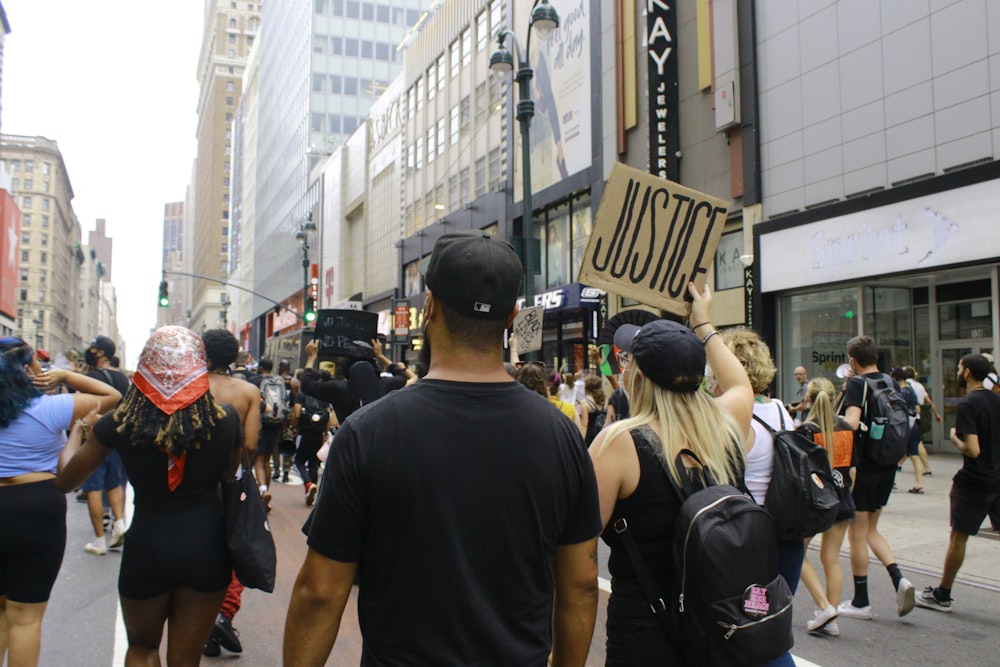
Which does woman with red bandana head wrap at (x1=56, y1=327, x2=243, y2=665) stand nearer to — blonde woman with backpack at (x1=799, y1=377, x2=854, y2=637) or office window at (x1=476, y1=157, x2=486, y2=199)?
blonde woman with backpack at (x1=799, y1=377, x2=854, y2=637)

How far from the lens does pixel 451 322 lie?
2.03 meters

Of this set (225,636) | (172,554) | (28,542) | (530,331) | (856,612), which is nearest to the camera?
(172,554)

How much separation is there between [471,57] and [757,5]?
58.0 ft

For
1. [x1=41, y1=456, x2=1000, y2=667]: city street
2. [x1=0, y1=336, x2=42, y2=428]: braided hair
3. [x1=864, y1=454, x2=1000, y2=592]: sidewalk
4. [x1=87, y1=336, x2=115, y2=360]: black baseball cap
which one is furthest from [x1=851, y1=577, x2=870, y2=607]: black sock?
[x1=87, y1=336, x2=115, y2=360]: black baseball cap

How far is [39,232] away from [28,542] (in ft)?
476

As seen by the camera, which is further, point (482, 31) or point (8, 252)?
point (8, 252)

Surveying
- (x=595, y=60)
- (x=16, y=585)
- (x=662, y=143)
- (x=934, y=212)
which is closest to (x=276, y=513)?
(x=16, y=585)

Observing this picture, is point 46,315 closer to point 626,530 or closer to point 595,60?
point 595,60

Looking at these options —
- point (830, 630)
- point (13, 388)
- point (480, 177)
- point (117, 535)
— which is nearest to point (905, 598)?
point (830, 630)

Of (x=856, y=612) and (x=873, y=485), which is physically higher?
(x=873, y=485)

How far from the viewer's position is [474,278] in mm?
1971

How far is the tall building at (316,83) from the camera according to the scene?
66125mm

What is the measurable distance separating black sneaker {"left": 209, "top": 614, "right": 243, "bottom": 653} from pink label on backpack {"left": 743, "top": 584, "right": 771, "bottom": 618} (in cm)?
386

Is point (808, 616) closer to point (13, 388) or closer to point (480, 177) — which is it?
point (13, 388)
